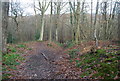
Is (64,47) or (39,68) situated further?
(64,47)

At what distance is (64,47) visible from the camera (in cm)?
1933

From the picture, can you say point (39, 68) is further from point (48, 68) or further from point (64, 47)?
point (64, 47)

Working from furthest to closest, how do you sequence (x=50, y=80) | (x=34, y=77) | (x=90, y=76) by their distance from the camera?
1. (x=34, y=77)
2. (x=50, y=80)
3. (x=90, y=76)

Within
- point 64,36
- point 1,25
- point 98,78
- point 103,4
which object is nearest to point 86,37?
point 103,4

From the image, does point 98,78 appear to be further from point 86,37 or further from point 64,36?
point 64,36

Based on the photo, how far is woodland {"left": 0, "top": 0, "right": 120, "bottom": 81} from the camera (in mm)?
6725

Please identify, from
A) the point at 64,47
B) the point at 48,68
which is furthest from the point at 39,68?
the point at 64,47

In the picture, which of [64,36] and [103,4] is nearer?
[103,4]

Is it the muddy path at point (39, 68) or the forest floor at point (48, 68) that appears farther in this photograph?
the muddy path at point (39, 68)

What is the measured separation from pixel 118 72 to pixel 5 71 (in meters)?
6.04

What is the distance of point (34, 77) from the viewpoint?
6.71m

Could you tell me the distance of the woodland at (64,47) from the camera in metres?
6.73

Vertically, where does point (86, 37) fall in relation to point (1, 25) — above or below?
below

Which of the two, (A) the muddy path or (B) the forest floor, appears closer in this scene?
(B) the forest floor
